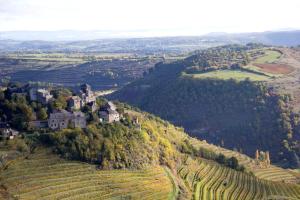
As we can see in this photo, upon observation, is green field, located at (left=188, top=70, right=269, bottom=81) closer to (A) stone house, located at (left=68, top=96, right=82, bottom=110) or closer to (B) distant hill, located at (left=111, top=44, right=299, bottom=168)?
(B) distant hill, located at (left=111, top=44, right=299, bottom=168)

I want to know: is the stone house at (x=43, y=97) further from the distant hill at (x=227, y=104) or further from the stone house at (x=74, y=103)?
the distant hill at (x=227, y=104)

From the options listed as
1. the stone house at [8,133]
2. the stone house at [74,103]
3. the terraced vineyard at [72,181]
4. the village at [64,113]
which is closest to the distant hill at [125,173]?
the terraced vineyard at [72,181]

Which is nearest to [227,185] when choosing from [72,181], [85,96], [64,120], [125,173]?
[125,173]

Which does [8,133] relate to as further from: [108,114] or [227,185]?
[227,185]

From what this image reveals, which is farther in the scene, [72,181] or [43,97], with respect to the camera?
[43,97]

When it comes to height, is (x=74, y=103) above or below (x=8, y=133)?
above

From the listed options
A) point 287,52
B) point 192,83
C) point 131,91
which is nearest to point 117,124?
point 192,83

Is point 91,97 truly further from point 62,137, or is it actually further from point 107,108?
point 62,137
